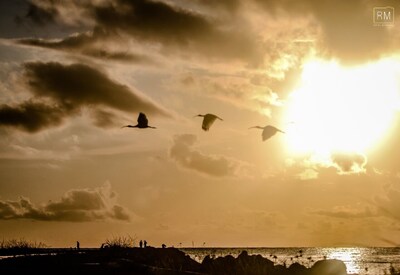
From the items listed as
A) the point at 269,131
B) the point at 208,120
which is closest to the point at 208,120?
the point at 208,120

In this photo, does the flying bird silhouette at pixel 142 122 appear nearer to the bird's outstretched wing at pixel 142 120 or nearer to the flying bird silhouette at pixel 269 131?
the bird's outstretched wing at pixel 142 120

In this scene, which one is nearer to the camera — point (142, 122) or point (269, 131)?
point (269, 131)

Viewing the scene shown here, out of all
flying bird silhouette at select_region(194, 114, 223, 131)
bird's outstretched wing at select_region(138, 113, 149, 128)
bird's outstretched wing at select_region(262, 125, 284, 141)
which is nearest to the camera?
bird's outstretched wing at select_region(262, 125, 284, 141)

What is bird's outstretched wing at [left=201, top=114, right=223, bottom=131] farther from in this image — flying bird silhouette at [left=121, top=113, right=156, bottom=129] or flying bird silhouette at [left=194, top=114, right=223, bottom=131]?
flying bird silhouette at [left=121, top=113, right=156, bottom=129]

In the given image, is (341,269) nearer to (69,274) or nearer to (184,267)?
(184,267)

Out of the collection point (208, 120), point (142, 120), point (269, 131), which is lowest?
point (269, 131)

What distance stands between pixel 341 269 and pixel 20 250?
154 feet

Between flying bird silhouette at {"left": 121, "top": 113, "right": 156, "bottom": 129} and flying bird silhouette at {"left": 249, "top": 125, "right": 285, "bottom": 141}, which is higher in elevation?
flying bird silhouette at {"left": 121, "top": 113, "right": 156, "bottom": 129}

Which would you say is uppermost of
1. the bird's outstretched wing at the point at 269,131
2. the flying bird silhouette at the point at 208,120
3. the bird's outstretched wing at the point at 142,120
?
the bird's outstretched wing at the point at 142,120

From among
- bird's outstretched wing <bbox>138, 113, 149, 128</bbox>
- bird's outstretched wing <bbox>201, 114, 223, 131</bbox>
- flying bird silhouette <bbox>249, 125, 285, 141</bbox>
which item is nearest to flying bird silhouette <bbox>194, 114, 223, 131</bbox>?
bird's outstretched wing <bbox>201, 114, 223, 131</bbox>

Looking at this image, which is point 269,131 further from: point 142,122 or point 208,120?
point 142,122

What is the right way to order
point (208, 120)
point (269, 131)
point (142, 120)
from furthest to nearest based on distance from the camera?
point (142, 120) < point (208, 120) < point (269, 131)

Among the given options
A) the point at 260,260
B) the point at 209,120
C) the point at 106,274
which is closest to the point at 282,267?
the point at 260,260

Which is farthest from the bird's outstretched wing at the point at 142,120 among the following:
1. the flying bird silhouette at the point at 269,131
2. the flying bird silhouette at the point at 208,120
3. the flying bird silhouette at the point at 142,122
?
the flying bird silhouette at the point at 269,131
